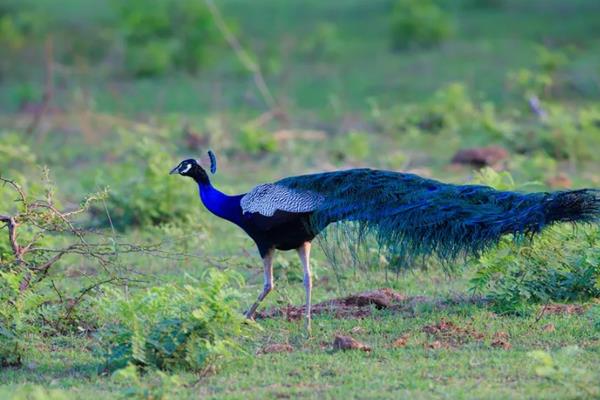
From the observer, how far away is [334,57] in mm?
17203

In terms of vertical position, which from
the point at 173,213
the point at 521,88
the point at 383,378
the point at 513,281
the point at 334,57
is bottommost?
the point at 383,378

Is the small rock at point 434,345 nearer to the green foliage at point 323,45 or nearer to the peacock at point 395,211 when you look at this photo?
the peacock at point 395,211

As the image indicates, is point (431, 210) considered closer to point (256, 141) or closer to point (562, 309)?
point (562, 309)

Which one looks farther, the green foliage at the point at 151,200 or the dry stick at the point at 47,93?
the dry stick at the point at 47,93

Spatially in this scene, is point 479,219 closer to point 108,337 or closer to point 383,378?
point 383,378

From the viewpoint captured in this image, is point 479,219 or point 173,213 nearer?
point 479,219

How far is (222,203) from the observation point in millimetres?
6223

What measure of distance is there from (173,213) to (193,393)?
4051 mm

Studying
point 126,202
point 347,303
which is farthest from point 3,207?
point 347,303

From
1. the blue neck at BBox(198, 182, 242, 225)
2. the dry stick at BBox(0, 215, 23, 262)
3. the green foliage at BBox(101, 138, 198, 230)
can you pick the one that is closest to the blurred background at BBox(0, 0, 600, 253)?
the green foliage at BBox(101, 138, 198, 230)

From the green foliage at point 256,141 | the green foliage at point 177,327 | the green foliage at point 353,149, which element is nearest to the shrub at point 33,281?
the green foliage at point 177,327

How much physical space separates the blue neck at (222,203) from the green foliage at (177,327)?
1031 millimetres

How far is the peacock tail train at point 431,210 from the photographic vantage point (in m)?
5.23

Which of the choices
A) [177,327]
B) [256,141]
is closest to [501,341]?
[177,327]
